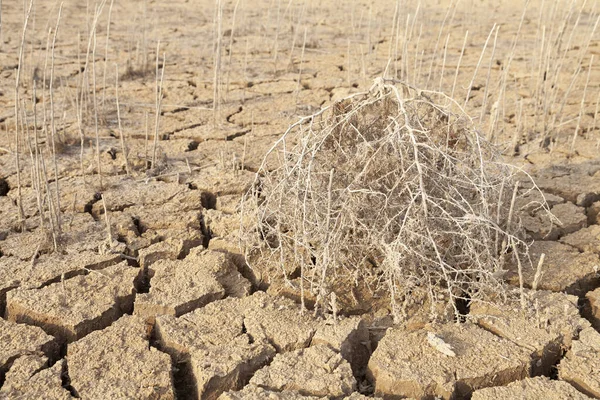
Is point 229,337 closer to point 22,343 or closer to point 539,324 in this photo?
point 22,343

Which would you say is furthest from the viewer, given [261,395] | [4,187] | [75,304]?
[4,187]

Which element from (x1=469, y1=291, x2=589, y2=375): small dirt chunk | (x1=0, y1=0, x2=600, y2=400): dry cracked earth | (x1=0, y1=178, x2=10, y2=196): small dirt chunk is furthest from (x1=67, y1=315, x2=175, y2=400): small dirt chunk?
(x1=0, y1=178, x2=10, y2=196): small dirt chunk

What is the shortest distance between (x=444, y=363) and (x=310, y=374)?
14.4 inches

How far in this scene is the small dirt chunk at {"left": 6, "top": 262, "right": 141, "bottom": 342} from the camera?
1.95 m

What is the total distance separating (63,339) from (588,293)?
168 centimetres

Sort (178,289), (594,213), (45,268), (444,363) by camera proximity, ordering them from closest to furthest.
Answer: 1. (444,363)
2. (178,289)
3. (45,268)
4. (594,213)

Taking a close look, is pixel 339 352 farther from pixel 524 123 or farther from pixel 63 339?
pixel 524 123

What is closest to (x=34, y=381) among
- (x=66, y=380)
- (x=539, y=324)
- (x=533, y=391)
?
(x=66, y=380)

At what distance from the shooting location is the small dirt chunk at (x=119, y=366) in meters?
1.68

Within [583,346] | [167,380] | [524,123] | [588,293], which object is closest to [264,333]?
[167,380]

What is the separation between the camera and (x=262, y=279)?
7.29ft

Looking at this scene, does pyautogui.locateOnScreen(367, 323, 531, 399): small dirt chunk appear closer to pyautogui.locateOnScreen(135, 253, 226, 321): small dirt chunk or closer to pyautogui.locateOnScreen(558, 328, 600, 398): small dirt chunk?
pyautogui.locateOnScreen(558, 328, 600, 398): small dirt chunk

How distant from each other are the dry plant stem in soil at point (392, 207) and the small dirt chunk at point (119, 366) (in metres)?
0.49

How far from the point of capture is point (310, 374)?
1742mm
